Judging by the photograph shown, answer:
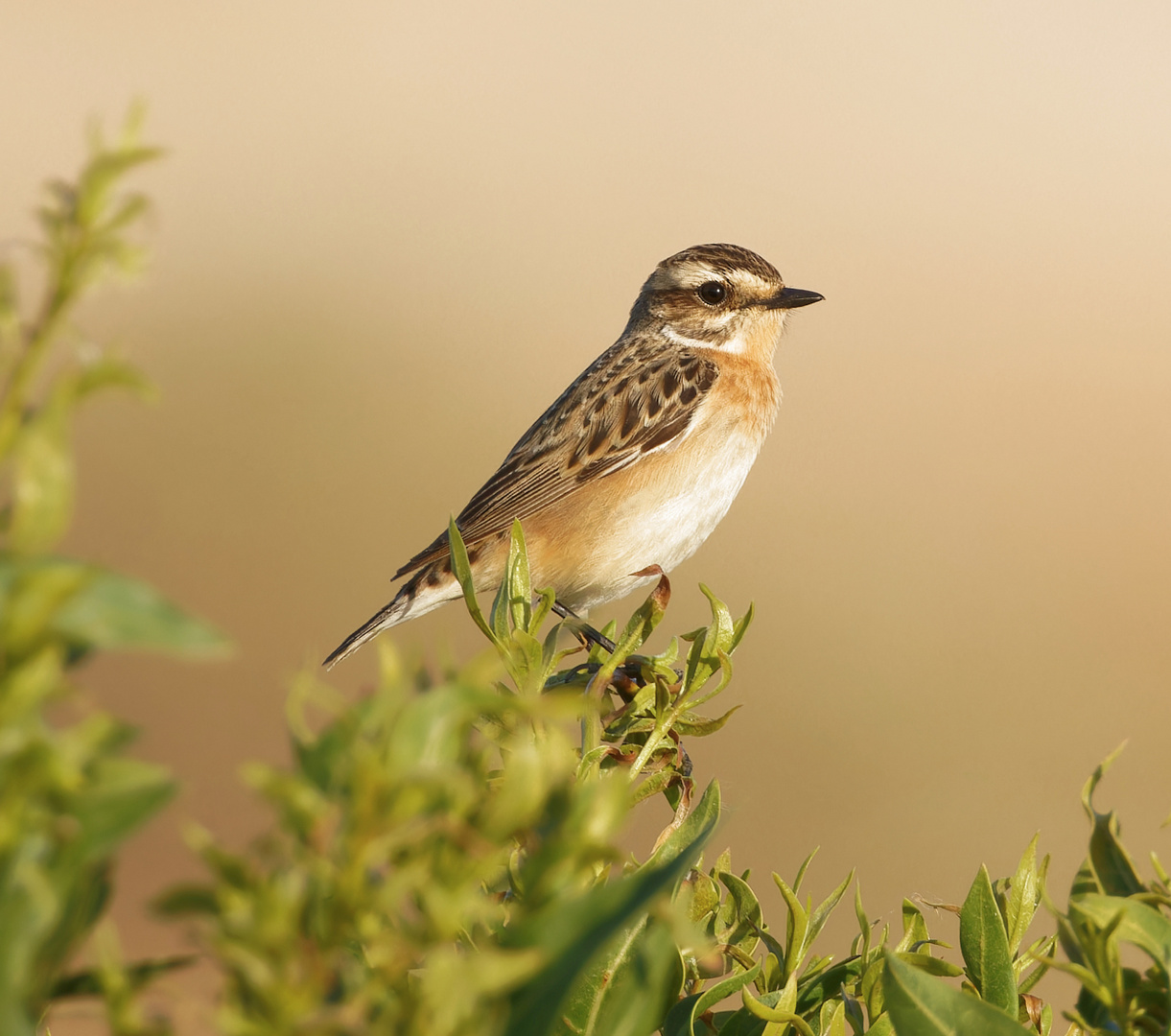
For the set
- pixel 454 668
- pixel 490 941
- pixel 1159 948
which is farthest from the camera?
pixel 490 941

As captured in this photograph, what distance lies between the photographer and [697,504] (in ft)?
22.1

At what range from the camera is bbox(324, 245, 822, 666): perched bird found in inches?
263

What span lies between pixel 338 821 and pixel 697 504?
6.09 meters

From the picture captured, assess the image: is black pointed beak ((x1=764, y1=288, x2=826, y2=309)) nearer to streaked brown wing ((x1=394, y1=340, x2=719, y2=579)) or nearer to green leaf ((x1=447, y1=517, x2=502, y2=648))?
streaked brown wing ((x1=394, y1=340, x2=719, y2=579))

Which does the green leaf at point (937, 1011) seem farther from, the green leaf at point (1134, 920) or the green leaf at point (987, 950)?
the green leaf at point (987, 950)

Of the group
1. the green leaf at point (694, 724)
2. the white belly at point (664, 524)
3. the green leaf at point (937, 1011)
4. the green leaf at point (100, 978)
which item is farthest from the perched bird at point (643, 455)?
the green leaf at point (100, 978)

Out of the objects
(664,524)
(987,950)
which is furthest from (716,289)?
(987,950)

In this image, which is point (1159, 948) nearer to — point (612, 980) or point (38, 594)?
point (612, 980)

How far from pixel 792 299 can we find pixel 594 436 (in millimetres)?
1517

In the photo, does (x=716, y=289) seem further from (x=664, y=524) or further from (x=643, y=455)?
(x=664, y=524)

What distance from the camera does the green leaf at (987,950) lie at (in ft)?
5.03

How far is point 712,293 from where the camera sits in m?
7.79

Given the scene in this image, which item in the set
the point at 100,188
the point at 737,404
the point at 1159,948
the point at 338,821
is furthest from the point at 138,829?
the point at 737,404

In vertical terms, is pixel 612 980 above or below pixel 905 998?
below
